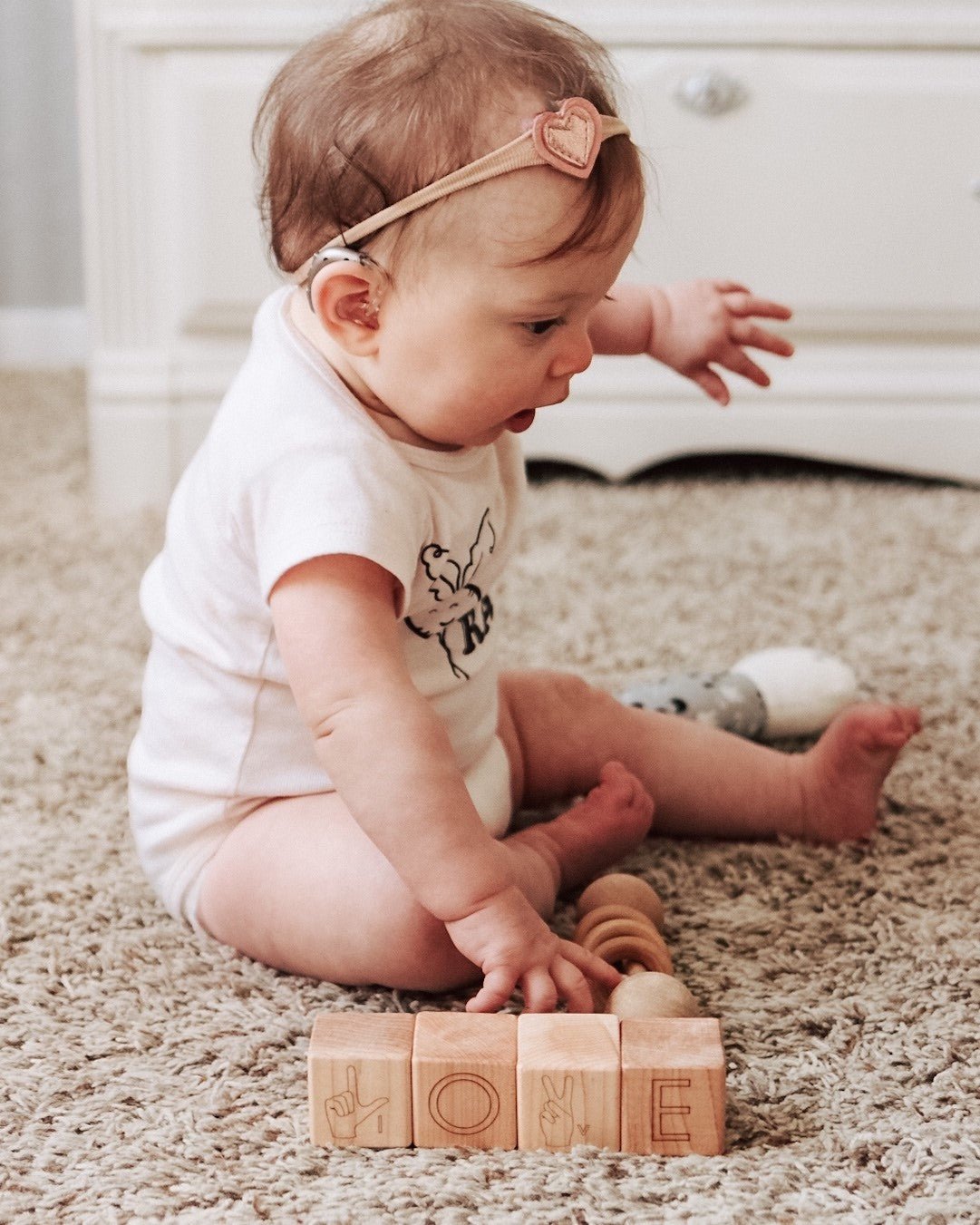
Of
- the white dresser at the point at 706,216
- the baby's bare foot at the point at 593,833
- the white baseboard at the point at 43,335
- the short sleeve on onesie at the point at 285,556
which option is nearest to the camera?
the short sleeve on onesie at the point at 285,556

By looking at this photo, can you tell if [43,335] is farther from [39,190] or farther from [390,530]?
[390,530]

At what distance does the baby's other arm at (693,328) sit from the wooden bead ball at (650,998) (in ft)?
1.21

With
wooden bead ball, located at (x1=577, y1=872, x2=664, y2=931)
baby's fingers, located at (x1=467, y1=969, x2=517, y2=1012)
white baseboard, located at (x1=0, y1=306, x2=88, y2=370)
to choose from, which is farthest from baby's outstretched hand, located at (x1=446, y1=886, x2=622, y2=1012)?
white baseboard, located at (x1=0, y1=306, x2=88, y2=370)

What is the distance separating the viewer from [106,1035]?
69 cm

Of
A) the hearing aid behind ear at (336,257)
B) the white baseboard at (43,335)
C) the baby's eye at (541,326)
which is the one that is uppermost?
the hearing aid behind ear at (336,257)

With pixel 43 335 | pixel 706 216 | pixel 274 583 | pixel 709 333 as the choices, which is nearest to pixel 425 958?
pixel 274 583

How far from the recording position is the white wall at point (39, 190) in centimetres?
208

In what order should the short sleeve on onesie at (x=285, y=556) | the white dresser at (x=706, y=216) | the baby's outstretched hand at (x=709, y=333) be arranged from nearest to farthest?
the short sleeve on onesie at (x=285, y=556) < the baby's outstretched hand at (x=709, y=333) < the white dresser at (x=706, y=216)

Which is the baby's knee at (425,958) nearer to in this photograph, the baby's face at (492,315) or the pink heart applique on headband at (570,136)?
the baby's face at (492,315)

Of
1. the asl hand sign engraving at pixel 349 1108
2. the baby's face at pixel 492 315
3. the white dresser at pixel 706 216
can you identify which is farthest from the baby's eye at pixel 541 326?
the white dresser at pixel 706 216

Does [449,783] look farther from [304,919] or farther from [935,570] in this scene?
[935,570]

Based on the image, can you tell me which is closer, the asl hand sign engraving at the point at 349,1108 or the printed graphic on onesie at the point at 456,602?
the asl hand sign engraving at the point at 349,1108

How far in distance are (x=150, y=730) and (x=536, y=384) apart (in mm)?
290

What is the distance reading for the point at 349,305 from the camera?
688 millimetres
